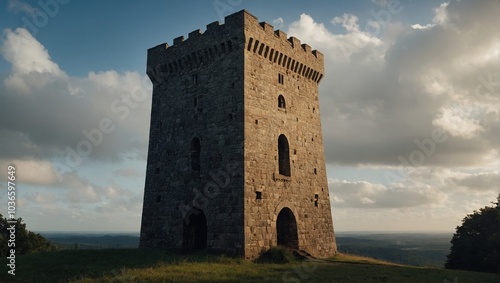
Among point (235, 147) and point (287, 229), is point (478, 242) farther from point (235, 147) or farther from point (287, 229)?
point (235, 147)

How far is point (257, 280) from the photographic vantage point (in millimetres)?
13320

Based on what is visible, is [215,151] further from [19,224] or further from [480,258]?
[19,224]

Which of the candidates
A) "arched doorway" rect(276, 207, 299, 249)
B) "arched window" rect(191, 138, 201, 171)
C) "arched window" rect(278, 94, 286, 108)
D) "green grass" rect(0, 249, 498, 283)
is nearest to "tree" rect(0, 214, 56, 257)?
"green grass" rect(0, 249, 498, 283)

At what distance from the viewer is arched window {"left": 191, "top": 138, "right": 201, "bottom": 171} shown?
21.6 meters

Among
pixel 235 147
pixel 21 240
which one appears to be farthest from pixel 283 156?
pixel 21 240

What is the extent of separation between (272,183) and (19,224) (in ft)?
99.7

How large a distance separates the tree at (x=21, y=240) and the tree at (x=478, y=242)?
36.0 m

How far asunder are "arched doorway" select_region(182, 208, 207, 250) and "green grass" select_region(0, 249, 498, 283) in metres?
1.47

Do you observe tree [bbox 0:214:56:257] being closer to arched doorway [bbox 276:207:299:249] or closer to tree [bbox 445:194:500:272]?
arched doorway [bbox 276:207:299:249]

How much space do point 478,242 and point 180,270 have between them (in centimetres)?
2017

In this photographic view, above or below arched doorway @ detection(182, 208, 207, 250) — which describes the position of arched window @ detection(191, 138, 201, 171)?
above

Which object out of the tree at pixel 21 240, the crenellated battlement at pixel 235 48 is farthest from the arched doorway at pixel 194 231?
the tree at pixel 21 240

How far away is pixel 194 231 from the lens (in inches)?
845

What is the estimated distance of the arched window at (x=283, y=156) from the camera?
22.3 meters
